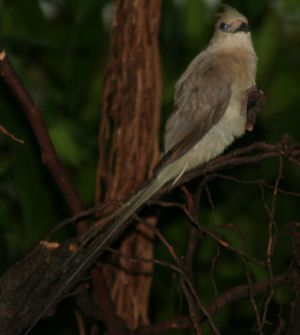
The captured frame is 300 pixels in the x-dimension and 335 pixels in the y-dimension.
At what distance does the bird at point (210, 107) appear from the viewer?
407cm

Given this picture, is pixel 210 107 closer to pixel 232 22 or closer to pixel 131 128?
pixel 131 128

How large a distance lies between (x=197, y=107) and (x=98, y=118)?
1.64 m

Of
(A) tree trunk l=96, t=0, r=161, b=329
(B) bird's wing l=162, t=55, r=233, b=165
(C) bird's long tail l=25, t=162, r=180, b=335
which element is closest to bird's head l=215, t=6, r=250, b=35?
(B) bird's wing l=162, t=55, r=233, b=165

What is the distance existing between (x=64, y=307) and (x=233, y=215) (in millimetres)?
1088

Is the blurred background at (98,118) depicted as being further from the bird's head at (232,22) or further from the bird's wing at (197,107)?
the bird's wing at (197,107)

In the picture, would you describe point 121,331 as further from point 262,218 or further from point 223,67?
point 262,218

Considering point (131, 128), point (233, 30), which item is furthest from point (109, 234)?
point (233, 30)

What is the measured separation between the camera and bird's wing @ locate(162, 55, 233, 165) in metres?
4.12

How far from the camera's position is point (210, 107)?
4.21 m

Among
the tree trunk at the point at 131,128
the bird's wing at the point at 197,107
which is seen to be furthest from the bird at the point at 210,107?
the tree trunk at the point at 131,128

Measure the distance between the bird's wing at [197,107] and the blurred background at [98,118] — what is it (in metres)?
0.40

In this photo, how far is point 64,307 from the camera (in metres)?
4.88

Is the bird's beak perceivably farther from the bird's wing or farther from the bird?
the bird's wing

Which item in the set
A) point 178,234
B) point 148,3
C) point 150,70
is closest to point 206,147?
point 150,70
